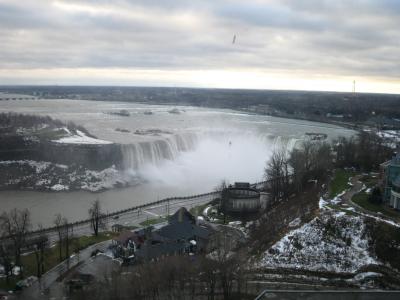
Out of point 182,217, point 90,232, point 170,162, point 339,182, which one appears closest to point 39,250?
point 90,232

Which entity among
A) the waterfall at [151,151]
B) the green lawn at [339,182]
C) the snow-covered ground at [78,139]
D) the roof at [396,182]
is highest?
the roof at [396,182]

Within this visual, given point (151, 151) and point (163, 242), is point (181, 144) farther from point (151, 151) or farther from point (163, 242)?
point (163, 242)

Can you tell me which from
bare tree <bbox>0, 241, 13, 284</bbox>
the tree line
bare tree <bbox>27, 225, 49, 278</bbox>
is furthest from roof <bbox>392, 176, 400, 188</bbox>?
bare tree <bbox>0, 241, 13, 284</bbox>

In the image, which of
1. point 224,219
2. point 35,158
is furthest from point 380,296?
point 35,158

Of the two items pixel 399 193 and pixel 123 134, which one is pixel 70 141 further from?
pixel 399 193

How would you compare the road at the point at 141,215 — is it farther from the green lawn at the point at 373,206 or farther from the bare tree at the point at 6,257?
the green lawn at the point at 373,206

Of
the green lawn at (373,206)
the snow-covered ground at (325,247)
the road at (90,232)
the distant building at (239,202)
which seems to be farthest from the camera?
the distant building at (239,202)

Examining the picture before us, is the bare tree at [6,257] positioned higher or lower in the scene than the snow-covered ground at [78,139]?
lower

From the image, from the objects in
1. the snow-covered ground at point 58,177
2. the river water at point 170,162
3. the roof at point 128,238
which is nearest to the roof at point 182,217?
the roof at point 128,238
